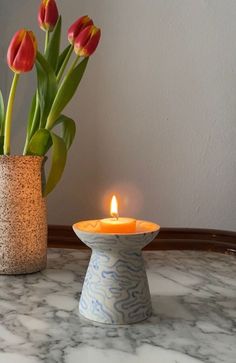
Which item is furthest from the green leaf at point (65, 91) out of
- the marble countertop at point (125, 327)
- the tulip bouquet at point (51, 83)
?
the marble countertop at point (125, 327)

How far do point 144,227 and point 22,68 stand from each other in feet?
0.80

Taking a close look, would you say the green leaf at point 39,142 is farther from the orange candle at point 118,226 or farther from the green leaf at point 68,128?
the orange candle at point 118,226

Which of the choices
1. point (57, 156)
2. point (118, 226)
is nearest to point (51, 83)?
point (57, 156)

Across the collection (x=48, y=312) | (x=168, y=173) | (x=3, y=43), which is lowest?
(x=48, y=312)

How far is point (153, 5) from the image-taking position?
897 millimetres

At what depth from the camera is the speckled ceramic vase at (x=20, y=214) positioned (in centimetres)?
62

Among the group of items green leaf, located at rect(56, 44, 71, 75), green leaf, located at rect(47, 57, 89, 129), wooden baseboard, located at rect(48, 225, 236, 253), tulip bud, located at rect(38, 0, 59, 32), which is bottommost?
wooden baseboard, located at rect(48, 225, 236, 253)

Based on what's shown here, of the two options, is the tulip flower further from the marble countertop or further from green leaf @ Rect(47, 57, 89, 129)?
the marble countertop

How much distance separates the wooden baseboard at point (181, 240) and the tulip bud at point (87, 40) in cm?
34

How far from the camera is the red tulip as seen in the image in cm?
55

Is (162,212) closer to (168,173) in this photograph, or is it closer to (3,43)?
(168,173)

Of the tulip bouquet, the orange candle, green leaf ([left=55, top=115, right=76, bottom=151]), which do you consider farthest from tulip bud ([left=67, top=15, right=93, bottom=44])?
the orange candle

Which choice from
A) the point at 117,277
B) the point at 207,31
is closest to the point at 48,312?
the point at 117,277

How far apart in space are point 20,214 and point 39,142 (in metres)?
0.10
